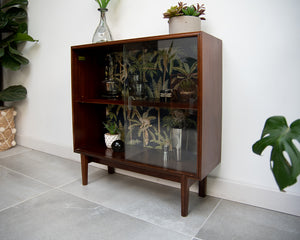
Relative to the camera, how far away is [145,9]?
207 centimetres

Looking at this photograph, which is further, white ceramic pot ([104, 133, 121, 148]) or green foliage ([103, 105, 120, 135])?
green foliage ([103, 105, 120, 135])

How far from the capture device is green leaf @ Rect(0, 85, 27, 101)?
2967 mm

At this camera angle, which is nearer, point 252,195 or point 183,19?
point 183,19

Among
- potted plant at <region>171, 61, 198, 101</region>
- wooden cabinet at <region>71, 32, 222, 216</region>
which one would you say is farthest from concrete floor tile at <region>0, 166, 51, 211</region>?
potted plant at <region>171, 61, 198, 101</region>

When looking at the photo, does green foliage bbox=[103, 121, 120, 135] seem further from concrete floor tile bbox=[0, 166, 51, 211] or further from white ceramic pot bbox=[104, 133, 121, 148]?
concrete floor tile bbox=[0, 166, 51, 211]

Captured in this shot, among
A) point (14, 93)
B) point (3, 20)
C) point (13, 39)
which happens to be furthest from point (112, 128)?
point (3, 20)

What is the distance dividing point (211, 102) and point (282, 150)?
0.68 m

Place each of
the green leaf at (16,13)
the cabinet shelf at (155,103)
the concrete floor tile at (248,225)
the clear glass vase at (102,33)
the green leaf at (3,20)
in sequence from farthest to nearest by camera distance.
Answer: the green leaf at (16,13) → the green leaf at (3,20) → the clear glass vase at (102,33) → the cabinet shelf at (155,103) → the concrete floor tile at (248,225)

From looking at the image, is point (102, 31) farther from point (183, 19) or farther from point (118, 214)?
point (118, 214)

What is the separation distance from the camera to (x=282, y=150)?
3.11 feet

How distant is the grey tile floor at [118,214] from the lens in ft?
4.72

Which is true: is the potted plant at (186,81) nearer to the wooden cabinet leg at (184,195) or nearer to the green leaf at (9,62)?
the wooden cabinet leg at (184,195)

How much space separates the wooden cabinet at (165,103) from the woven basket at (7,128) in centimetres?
145

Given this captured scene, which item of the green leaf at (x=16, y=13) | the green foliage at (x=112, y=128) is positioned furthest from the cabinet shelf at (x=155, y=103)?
the green leaf at (x=16, y=13)
